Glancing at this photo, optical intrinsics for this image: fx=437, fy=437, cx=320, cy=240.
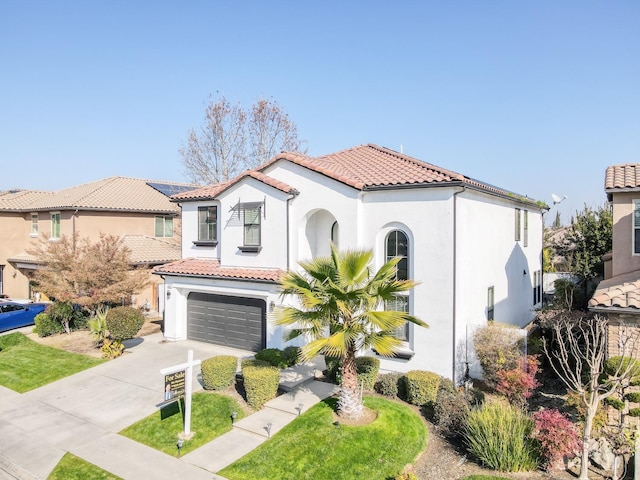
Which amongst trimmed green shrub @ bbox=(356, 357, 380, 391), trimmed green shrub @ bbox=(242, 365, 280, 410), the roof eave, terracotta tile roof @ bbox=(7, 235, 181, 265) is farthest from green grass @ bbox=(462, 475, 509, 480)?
terracotta tile roof @ bbox=(7, 235, 181, 265)

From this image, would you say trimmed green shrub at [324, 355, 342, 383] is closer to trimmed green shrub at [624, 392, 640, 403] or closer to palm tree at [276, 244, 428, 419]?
palm tree at [276, 244, 428, 419]

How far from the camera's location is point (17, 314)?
23281mm

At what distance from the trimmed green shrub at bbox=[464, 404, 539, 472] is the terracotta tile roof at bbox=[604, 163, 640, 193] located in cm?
892

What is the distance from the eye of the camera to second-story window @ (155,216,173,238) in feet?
98.9

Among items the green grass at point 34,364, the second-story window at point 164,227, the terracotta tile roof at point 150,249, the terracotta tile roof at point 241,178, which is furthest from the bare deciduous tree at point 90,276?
the second-story window at point 164,227

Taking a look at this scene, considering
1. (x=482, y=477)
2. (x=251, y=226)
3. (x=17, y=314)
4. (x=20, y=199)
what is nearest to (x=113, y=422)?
(x=251, y=226)

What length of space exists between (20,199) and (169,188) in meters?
10.9

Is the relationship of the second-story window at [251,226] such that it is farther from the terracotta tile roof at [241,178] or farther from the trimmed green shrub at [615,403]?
the trimmed green shrub at [615,403]

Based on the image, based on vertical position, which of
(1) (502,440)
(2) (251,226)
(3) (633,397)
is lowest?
(1) (502,440)

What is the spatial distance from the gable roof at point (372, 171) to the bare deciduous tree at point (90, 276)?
185 inches

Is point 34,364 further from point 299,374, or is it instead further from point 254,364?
point 299,374

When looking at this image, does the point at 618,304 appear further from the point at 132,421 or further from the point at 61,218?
the point at 61,218

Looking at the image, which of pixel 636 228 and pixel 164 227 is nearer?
pixel 636 228

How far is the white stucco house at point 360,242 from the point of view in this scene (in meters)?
14.4
